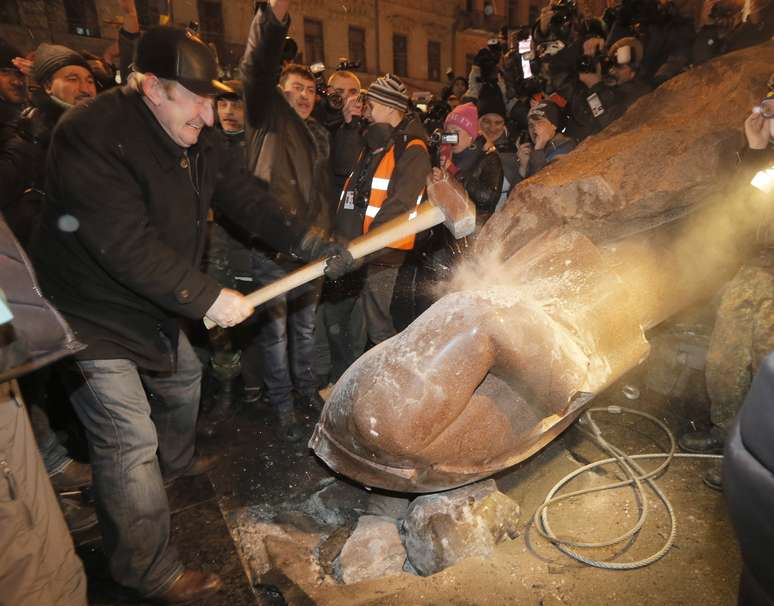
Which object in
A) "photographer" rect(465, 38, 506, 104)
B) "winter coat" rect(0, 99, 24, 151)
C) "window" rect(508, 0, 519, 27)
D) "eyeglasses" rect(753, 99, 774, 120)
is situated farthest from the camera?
"window" rect(508, 0, 519, 27)

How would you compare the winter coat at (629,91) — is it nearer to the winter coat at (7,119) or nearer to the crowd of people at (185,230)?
the crowd of people at (185,230)

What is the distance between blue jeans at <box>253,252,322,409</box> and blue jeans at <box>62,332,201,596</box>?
1.34m

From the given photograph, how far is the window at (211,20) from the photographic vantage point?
62.8 feet

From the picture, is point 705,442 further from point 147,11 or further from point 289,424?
point 147,11

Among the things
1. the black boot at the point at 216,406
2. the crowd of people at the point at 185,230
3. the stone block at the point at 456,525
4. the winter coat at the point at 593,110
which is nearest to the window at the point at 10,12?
the crowd of people at the point at 185,230

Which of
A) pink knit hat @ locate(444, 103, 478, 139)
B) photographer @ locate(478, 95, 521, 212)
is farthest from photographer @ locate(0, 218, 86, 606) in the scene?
pink knit hat @ locate(444, 103, 478, 139)

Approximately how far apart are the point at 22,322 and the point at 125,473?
0.87 metres

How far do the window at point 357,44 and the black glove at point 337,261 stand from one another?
23.4m

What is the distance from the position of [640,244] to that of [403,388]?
197 cm

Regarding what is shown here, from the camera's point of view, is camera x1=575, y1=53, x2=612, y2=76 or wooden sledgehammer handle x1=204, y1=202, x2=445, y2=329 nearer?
wooden sledgehammer handle x1=204, y1=202, x2=445, y2=329

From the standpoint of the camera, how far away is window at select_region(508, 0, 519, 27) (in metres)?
27.6

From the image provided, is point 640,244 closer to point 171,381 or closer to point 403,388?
point 403,388

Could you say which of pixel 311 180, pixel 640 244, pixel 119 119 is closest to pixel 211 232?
pixel 311 180

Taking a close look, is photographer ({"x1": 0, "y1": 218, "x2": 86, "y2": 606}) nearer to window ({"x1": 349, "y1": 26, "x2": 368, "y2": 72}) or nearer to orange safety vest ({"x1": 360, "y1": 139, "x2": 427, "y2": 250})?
orange safety vest ({"x1": 360, "y1": 139, "x2": 427, "y2": 250})
